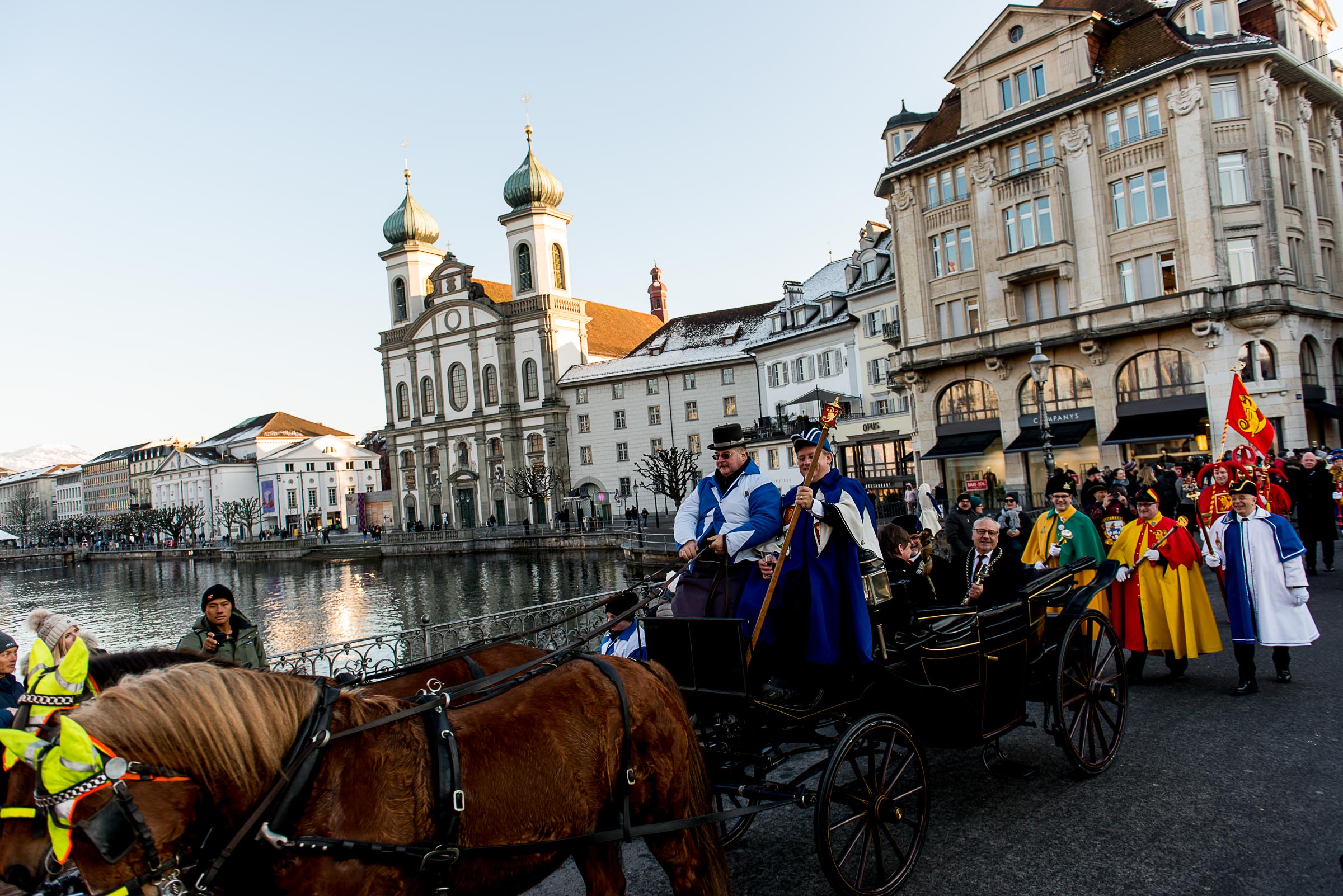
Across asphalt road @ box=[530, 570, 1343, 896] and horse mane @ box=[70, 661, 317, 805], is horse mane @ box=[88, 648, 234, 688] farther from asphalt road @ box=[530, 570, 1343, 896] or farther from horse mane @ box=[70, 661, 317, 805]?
asphalt road @ box=[530, 570, 1343, 896]

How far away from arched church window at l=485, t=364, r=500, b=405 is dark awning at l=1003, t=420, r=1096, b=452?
162 ft

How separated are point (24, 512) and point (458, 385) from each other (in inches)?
4584

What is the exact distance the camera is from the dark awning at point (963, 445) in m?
35.2

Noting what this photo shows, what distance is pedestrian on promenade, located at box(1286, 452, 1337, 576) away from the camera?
47.1 ft

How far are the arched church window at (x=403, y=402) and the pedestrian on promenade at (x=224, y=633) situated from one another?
77.6 m

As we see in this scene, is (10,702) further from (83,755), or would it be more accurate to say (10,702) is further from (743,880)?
(743,880)

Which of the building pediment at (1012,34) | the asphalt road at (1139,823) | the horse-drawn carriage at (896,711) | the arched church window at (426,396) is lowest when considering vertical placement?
the asphalt road at (1139,823)

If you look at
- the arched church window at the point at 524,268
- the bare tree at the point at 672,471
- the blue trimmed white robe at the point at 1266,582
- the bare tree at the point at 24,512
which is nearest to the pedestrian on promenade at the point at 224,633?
the blue trimmed white robe at the point at 1266,582

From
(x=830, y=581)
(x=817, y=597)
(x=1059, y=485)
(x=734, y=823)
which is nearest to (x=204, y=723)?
(x=817, y=597)

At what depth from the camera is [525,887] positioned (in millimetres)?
3545

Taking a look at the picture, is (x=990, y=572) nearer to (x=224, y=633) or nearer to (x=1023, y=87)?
(x=224, y=633)

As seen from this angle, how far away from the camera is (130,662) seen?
370cm

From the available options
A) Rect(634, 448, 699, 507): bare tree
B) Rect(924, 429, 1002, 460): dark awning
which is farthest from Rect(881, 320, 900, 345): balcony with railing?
Rect(634, 448, 699, 507): bare tree

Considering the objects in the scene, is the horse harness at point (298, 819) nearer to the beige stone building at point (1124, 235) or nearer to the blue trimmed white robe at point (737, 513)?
the blue trimmed white robe at point (737, 513)
